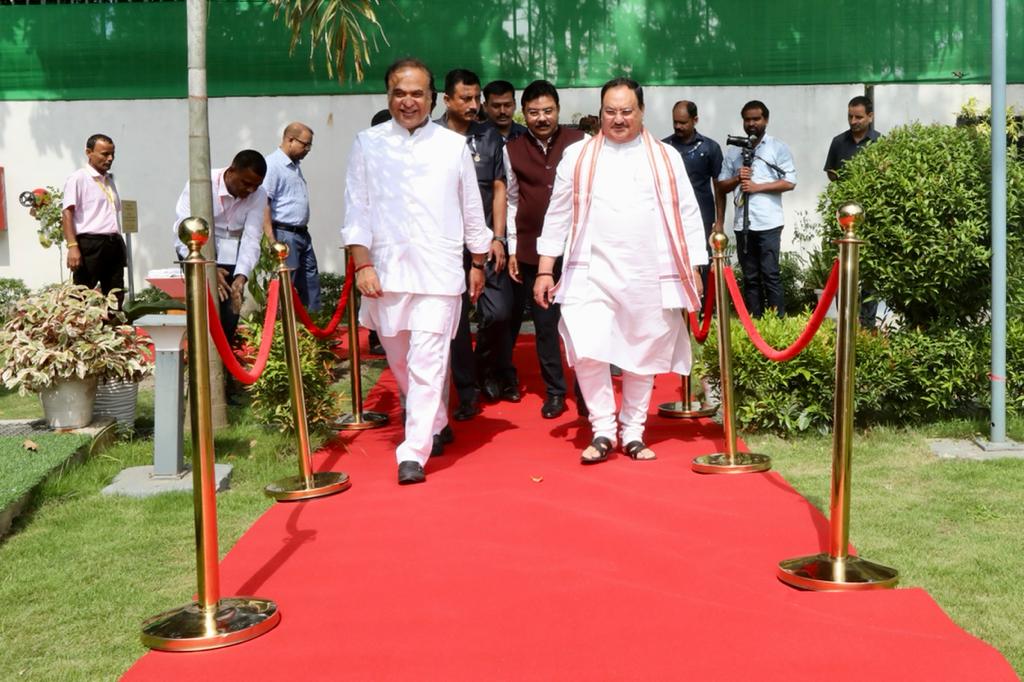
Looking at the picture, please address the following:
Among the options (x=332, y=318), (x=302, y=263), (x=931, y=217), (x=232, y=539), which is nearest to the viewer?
(x=232, y=539)

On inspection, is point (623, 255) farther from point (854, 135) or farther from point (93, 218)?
point (93, 218)

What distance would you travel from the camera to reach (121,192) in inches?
504

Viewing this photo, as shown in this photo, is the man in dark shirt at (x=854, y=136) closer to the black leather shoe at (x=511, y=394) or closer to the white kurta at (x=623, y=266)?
the black leather shoe at (x=511, y=394)

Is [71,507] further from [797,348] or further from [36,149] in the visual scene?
[36,149]

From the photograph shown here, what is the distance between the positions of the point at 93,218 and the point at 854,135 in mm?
5973

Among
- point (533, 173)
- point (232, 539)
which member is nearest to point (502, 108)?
point (533, 173)

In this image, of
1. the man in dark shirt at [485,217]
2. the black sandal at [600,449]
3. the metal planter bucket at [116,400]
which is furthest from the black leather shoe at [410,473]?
the metal planter bucket at [116,400]

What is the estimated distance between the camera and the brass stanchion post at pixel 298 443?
205 inches

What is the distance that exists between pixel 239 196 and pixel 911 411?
4.21 m

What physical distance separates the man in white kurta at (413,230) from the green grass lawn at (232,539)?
3.15 ft

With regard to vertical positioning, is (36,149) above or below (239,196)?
above

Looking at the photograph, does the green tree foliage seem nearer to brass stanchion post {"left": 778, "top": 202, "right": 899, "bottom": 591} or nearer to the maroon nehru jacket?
the maroon nehru jacket

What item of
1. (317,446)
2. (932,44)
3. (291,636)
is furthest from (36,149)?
(291,636)

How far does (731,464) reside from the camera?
546 centimetres
